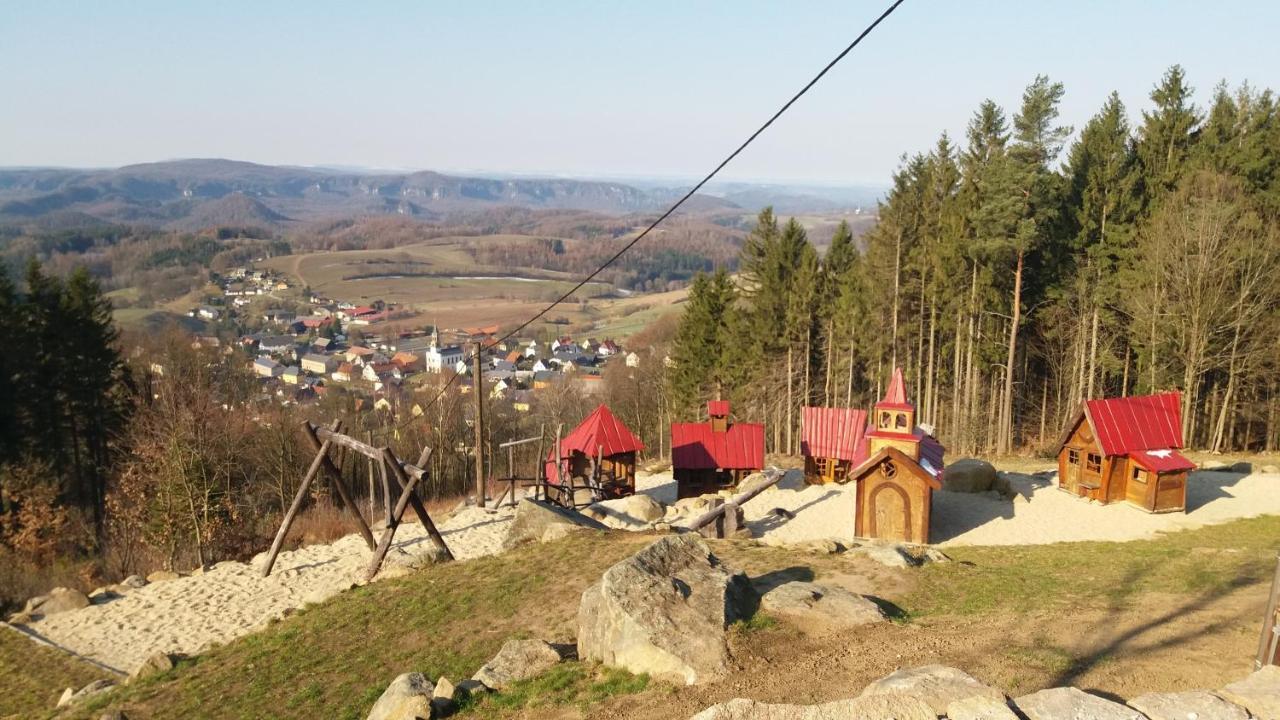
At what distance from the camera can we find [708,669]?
919 cm

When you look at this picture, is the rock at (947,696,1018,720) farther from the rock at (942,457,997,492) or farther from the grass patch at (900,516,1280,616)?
the rock at (942,457,997,492)

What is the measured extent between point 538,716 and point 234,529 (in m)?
20.1

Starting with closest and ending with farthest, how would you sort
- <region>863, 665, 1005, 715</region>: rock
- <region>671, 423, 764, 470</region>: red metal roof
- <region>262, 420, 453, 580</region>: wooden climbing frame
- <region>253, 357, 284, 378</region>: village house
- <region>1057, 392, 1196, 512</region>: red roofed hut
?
<region>863, 665, 1005, 715</region>: rock
<region>262, 420, 453, 580</region>: wooden climbing frame
<region>1057, 392, 1196, 512</region>: red roofed hut
<region>671, 423, 764, 470</region>: red metal roof
<region>253, 357, 284, 378</region>: village house

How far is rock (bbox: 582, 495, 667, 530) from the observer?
23062 mm

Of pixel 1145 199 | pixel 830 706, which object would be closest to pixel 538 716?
pixel 830 706

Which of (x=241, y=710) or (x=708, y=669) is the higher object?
(x=708, y=669)

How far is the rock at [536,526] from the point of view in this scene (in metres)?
18.1

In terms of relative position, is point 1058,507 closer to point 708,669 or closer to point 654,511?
point 654,511

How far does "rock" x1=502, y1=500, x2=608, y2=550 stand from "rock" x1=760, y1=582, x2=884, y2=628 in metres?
7.73

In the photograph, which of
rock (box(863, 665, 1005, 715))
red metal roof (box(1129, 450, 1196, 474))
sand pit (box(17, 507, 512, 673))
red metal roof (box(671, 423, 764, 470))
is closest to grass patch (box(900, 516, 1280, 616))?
red metal roof (box(1129, 450, 1196, 474))

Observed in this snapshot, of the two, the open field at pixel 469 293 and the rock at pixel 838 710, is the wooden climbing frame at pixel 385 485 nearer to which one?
the rock at pixel 838 710

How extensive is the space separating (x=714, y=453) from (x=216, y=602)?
17053 millimetres

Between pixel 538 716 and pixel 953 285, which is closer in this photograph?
pixel 538 716

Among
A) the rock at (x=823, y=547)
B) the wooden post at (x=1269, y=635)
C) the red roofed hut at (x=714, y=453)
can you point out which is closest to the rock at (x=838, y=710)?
the wooden post at (x=1269, y=635)
